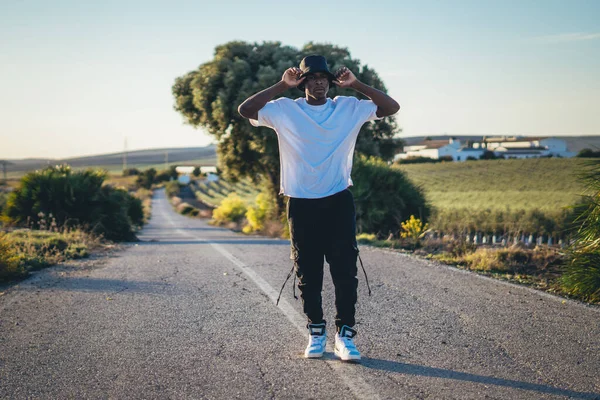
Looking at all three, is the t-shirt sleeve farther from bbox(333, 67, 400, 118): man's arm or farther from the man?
bbox(333, 67, 400, 118): man's arm

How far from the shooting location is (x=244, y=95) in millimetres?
22891

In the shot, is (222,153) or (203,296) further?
(222,153)

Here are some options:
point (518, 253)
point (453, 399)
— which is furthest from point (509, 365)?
point (518, 253)

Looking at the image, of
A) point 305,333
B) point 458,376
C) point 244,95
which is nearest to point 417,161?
point 244,95

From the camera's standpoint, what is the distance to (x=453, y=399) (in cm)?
342

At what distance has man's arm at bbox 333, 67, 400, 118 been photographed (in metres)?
4.38

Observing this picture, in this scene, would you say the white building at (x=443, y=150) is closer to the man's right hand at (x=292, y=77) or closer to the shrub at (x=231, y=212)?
the shrub at (x=231, y=212)

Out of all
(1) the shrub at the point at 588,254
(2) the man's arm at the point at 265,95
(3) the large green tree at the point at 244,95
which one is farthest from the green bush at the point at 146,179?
(2) the man's arm at the point at 265,95

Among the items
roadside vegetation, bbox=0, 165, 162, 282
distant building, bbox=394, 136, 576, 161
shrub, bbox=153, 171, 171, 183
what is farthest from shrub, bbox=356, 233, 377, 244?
shrub, bbox=153, 171, 171, 183

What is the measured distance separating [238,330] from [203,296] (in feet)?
5.85

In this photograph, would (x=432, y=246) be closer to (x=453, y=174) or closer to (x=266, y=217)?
(x=266, y=217)

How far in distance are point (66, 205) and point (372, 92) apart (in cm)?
1525

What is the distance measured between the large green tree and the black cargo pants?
1790 cm

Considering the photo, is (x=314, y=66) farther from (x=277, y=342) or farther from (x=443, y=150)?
(x=443, y=150)
